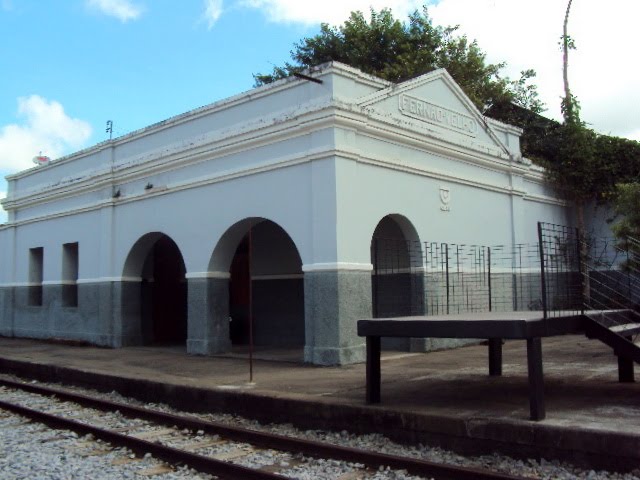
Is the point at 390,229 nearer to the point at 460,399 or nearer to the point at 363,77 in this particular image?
the point at 363,77

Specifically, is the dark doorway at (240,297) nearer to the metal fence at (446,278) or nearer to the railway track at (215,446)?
the metal fence at (446,278)

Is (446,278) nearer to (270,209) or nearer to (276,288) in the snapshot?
(270,209)

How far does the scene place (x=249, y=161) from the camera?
1264 cm

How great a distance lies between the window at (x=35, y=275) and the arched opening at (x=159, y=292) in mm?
4557

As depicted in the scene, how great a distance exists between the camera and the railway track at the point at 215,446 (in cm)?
557

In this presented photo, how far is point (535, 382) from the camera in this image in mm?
5957

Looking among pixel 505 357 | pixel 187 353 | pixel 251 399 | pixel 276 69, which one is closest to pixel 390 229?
pixel 505 357

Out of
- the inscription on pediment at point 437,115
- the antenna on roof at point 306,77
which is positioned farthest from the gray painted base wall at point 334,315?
the inscription on pediment at point 437,115

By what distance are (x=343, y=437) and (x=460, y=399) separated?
4.60 ft

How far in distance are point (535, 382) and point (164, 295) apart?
13195mm

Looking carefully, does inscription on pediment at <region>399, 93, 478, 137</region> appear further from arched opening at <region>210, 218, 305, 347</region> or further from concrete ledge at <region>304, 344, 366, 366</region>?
concrete ledge at <region>304, 344, 366, 366</region>

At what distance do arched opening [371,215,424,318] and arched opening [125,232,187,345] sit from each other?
590 cm

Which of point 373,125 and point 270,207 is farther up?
point 373,125

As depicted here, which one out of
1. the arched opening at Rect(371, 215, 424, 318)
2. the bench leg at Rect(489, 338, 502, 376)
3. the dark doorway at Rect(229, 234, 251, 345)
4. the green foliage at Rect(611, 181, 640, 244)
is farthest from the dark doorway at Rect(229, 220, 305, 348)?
the green foliage at Rect(611, 181, 640, 244)
